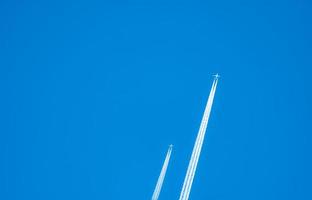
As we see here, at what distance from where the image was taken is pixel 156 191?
48.4ft

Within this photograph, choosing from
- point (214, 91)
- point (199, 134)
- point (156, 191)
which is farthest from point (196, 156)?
point (214, 91)

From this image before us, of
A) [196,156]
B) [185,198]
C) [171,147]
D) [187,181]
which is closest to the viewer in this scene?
[185,198]

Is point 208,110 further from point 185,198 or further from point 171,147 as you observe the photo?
point 185,198

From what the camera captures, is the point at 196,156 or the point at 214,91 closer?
the point at 196,156

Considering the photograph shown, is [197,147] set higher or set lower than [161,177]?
higher

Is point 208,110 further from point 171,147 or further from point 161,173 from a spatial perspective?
point 161,173

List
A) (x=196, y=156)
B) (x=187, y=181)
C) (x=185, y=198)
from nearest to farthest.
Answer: (x=185, y=198) → (x=187, y=181) → (x=196, y=156)

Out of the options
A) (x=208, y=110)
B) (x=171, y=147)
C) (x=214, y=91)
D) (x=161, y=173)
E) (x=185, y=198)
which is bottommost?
(x=185, y=198)

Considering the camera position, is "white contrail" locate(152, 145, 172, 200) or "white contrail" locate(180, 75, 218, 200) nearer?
"white contrail" locate(180, 75, 218, 200)

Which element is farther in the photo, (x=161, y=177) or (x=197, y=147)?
(x=161, y=177)

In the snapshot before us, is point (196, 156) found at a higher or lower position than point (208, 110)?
lower

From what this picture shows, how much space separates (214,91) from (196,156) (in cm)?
308

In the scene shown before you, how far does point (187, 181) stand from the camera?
13.3 meters

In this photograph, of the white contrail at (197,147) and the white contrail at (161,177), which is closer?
the white contrail at (197,147)
